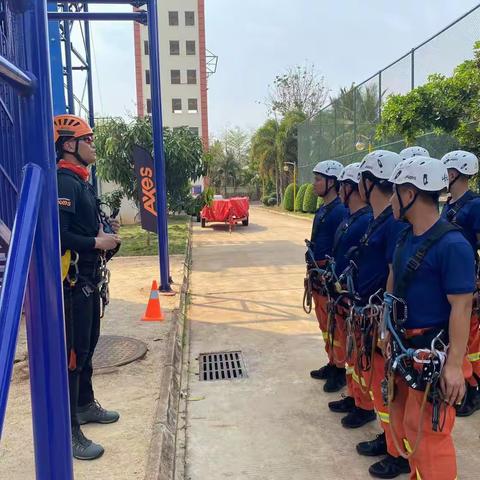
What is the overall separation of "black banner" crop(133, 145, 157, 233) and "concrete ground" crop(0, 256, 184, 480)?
76.5 inches

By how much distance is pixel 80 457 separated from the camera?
131 inches

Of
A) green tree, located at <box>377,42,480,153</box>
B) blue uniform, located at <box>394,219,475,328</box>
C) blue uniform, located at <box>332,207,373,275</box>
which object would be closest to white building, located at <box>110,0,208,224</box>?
green tree, located at <box>377,42,480,153</box>

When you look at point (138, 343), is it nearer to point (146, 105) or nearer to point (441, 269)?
point (441, 269)

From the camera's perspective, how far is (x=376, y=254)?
3531 mm

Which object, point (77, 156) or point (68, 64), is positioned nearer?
point (77, 156)

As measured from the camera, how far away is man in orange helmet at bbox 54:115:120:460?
3.34 m

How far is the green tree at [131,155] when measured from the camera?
14.6 meters

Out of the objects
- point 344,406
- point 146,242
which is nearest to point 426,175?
point 344,406

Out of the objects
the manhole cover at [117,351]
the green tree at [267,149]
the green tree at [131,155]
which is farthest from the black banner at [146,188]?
the green tree at [267,149]

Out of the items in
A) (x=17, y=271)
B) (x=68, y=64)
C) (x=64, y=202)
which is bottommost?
(x=17, y=271)

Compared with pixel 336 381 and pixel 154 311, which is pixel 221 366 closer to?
pixel 336 381

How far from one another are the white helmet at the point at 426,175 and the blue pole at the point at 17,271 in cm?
187

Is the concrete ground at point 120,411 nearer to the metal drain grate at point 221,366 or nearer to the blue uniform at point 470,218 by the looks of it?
the metal drain grate at point 221,366

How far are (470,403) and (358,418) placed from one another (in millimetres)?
958
